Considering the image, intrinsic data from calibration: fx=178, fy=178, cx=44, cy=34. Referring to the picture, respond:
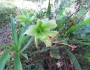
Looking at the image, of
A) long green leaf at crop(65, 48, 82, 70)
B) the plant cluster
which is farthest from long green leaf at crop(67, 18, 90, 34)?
long green leaf at crop(65, 48, 82, 70)

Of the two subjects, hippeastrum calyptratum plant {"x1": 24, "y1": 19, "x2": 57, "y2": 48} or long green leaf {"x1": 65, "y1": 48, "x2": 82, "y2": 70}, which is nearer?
hippeastrum calyptratum plant {"x1": 24, "y1": 19, "x2": 57, "y2": 48}

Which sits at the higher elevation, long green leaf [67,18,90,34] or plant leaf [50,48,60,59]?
long green leaf [67,18,90,34]

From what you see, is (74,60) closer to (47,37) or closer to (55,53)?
Answer: (55,53)

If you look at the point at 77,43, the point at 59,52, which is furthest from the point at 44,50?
the point at 77,43

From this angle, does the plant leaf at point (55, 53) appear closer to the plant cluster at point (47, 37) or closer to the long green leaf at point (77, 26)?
the plant cluster at point (47, 37)

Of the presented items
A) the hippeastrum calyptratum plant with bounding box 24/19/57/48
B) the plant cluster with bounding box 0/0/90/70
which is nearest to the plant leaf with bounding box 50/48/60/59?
the plant cluster with bounding box 0/0/90/70

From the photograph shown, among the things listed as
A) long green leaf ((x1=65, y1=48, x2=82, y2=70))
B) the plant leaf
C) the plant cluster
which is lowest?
long green leaf ((x1=65, y1=48, x2=82, y2=70))

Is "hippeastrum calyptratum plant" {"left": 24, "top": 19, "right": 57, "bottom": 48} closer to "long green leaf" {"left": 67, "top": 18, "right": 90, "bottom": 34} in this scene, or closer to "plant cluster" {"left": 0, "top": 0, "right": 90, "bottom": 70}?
"plant cluster" {"left": 0, "top": 0, "right": 90, "bottom": 70}

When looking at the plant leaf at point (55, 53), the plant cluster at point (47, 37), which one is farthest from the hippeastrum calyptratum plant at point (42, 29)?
the plant leaf at point (55, 53)

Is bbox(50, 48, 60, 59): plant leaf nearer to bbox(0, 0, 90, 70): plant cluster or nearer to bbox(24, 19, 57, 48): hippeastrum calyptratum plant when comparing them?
bbox(0, 0, 90, 70): plant cluster

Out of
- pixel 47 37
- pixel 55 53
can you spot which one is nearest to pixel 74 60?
pixel 55 53

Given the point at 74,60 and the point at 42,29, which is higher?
the point at 42,29
